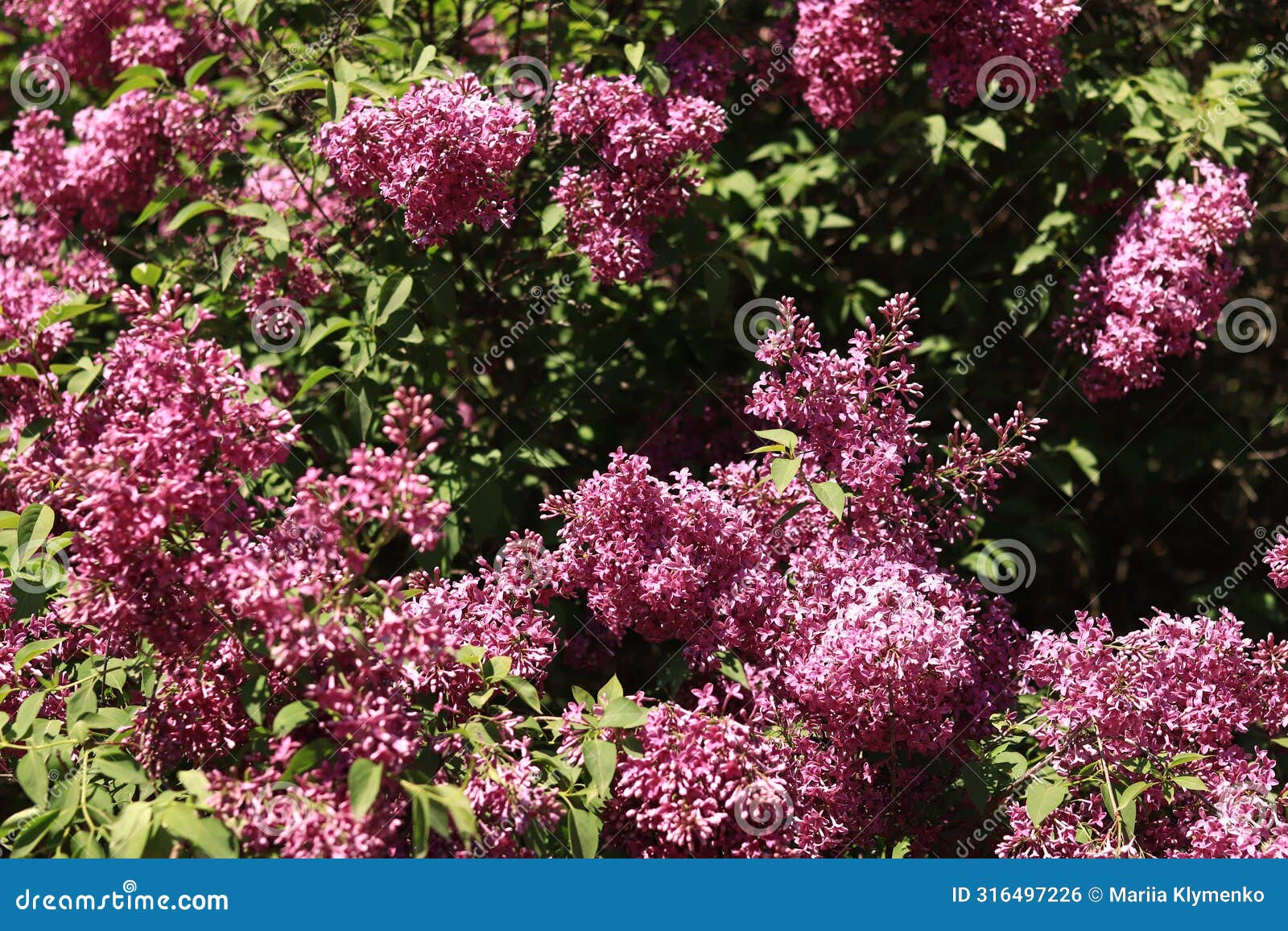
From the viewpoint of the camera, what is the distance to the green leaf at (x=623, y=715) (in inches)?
109

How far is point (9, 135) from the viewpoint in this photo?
249 inches

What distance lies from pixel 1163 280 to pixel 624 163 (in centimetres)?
190

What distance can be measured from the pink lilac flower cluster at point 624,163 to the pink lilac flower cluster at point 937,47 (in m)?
0.63

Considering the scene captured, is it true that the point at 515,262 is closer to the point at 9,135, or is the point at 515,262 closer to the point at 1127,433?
the point at 1127,433

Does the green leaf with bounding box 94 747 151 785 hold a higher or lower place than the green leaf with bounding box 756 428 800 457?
lower

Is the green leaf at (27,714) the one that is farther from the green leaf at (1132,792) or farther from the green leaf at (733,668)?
the green leaf at (1132,792)

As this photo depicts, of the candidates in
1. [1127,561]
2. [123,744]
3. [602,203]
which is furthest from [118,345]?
[1127,561]

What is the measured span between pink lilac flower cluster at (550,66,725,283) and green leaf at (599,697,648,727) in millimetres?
1447

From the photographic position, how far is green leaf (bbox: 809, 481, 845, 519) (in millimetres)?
2871

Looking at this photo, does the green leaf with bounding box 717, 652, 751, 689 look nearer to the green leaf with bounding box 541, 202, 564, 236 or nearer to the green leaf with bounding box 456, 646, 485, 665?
the green leaf with bounding box 456, 646, 485, 665

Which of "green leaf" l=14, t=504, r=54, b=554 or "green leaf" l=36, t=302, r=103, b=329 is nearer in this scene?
"green leaf" l=14, t=504, r=54, b=554
